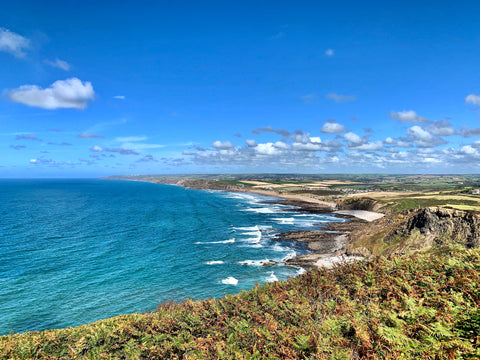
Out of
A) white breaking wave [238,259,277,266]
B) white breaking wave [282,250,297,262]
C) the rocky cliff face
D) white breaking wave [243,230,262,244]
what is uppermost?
the rocky cliff face

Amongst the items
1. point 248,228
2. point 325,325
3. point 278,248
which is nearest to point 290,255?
point 278,248

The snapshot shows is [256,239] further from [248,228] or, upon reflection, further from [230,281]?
[230,281]

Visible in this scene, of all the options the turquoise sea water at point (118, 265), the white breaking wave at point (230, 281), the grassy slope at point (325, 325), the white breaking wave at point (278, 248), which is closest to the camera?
the grassy slope at point (325, 325)

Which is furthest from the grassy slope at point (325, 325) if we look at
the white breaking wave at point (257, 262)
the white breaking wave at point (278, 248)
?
the white breaking wave at point (278, 248)

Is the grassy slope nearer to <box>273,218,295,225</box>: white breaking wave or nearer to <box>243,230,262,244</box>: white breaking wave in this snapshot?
<box>243,230,262,244</box>: white breaking wave

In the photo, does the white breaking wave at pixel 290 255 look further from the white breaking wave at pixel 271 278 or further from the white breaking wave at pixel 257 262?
the white breaking wave at pixel 271 278

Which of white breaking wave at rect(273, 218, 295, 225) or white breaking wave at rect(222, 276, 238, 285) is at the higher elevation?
white breaking wave at rect(273, 218, 295, 225)

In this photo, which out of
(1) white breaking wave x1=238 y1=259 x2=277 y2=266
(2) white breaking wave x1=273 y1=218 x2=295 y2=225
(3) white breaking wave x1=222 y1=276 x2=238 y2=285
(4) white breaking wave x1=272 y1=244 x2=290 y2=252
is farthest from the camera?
(2) white breaking wave x1=273 y1=218 x2=295 y2=225

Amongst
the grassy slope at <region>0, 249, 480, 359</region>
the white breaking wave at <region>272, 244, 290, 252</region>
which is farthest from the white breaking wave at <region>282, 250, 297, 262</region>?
the grassy slope at <region>0, 249, 480, 359</region>
